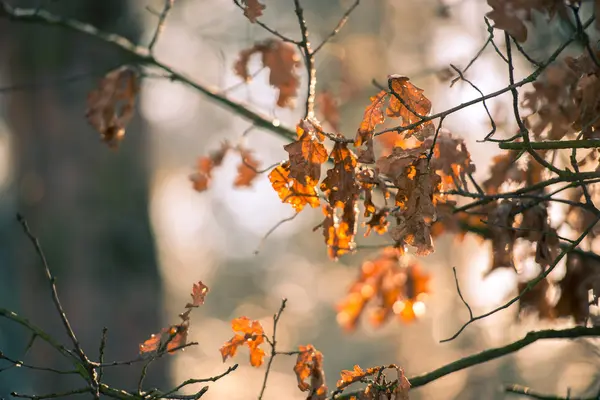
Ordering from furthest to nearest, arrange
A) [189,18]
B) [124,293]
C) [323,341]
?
[323,341], [189,18], [124,293]

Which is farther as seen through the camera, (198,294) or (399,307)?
(399,307)

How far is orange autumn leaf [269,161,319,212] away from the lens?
1449 mm

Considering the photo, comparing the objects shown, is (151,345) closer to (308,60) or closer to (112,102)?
(308,60)

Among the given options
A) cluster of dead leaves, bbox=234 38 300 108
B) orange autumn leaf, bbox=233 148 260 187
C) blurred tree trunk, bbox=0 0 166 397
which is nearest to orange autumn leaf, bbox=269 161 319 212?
cluster of dead leaves, bbox=234 38 300 108

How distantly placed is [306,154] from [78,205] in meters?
2.22

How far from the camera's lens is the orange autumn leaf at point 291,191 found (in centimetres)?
145

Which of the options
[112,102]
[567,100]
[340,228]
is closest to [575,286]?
[567,100]

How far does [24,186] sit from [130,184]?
546 millimetres

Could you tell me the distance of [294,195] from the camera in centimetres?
146

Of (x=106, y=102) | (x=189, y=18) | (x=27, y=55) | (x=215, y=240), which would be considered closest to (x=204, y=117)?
(x=215, y=240)

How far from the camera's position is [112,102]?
2.12 meters

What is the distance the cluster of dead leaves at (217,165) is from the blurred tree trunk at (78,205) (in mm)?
1124

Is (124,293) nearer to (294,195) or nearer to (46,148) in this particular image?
(46,148)

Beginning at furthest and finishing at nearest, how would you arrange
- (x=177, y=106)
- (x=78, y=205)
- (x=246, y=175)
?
(x=177, y=106)
(x=78, y=205)
(x=246, y=175)
